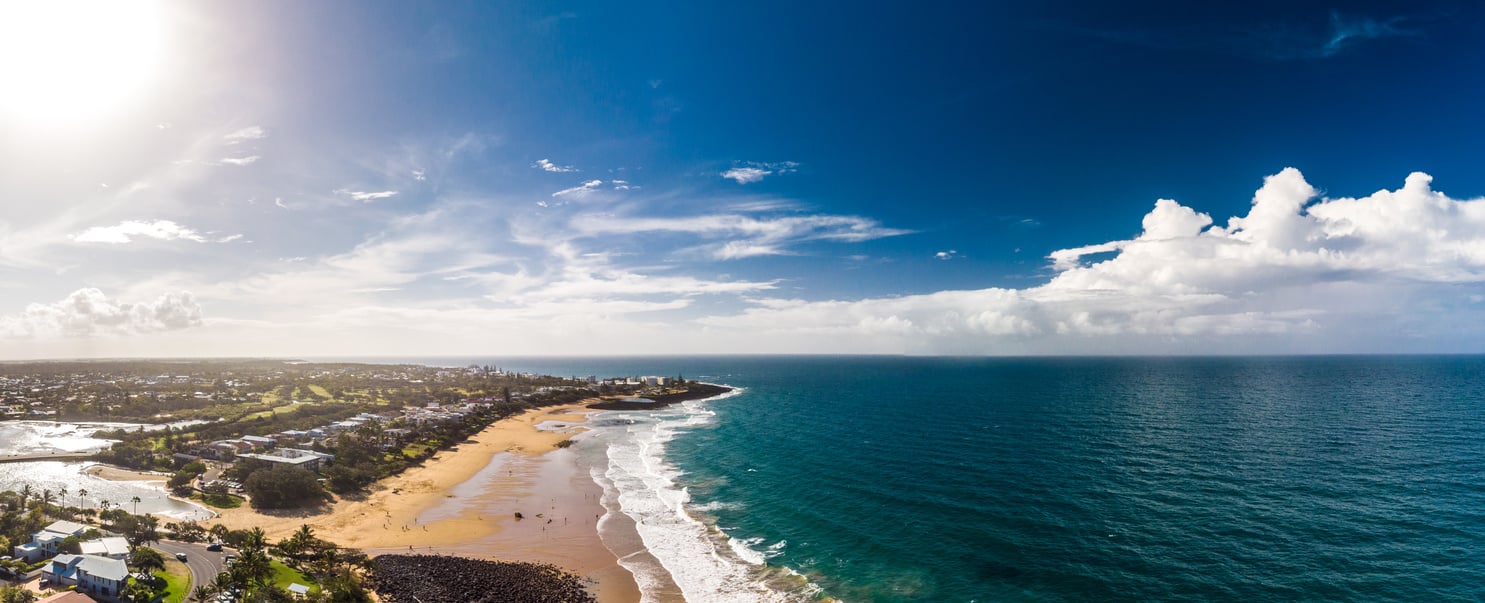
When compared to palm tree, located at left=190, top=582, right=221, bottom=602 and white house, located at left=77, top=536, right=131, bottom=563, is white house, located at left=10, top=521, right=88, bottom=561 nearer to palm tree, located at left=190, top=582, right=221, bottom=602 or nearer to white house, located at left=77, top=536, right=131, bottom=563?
white house, located at left=77, top=536, right=131, bottom=563

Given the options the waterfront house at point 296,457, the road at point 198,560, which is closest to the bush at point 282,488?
the waterfront house at point 296,457

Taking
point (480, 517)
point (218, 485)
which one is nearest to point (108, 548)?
point (480, 517)

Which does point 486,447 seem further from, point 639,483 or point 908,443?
point 908,443

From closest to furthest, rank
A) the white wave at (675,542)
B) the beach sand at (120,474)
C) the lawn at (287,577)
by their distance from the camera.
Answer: the lawn at (287,577) → the white wave at (675,542) → the beach sand at (120,474)

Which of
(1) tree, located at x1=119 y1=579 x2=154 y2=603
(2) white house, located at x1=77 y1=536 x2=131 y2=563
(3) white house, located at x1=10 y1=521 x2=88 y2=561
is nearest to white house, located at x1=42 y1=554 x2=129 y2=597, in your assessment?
(1) tree, located at x1=119 y1=579 x2=154 y2=603

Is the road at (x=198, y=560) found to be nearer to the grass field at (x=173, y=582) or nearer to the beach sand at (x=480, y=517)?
the grass field at (x=173, y=582)

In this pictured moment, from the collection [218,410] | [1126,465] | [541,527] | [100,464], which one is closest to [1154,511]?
[1126,465]
